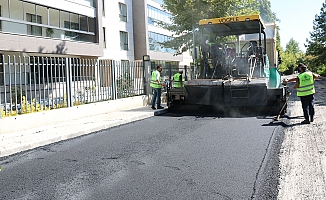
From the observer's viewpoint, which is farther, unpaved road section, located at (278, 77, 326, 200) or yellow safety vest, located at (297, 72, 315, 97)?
yellow safety vest, located at (297, 72, 315, 97)

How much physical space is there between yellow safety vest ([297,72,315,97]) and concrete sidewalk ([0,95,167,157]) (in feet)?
15.2

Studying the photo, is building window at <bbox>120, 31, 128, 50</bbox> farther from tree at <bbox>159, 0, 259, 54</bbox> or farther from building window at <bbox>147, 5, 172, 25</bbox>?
tree at <bbox>159, 0, 259, 54</bbox>

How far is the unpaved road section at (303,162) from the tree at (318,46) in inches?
1823

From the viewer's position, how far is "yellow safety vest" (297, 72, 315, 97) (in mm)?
9758

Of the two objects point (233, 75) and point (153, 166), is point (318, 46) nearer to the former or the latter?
point (233, 75)

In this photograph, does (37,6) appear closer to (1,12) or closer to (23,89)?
(1,12)

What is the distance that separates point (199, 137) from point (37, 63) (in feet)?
15.0

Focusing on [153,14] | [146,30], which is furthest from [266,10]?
[146,30]

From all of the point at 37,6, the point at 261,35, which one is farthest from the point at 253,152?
the point at 37,6

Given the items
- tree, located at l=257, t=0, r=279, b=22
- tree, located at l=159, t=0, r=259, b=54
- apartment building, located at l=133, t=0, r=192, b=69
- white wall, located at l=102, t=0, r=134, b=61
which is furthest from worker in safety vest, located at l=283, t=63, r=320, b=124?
tree, located at l=257, t=0, r=279, b=22

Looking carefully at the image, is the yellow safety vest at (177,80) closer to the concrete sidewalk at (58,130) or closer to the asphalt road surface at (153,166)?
the concrete sidewalk at (58,130)

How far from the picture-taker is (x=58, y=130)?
29.3 feet

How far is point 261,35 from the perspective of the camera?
12266 millimetres

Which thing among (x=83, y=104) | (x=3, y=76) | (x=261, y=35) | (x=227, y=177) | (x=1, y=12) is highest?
(x=1, y=12)
